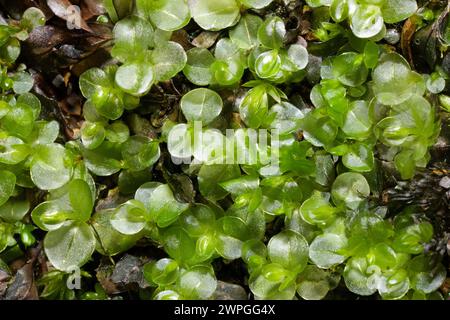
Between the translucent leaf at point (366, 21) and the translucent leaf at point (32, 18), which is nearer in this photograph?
the translucent leaf at point (366, 21)

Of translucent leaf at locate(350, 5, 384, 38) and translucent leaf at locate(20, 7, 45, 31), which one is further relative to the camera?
translucent leaf at locate(20, 7, 45, 31)

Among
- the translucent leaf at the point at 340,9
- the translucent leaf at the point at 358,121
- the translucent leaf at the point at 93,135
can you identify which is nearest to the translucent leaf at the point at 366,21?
the translucent leaf at the point at 340,9

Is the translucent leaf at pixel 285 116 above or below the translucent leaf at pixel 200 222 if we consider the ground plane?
above

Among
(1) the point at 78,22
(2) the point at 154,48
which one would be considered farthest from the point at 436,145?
(1) the point at 78,22

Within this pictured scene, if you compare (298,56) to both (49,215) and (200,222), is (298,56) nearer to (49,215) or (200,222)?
(200,222)

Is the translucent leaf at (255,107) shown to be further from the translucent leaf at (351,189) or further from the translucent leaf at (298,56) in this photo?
the translucent leaf at (351,189)

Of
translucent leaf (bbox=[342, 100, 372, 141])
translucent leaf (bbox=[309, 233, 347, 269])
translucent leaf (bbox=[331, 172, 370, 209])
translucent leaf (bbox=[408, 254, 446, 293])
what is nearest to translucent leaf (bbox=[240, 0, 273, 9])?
translucent leaf (bbox=[342, 100, 372, 141])

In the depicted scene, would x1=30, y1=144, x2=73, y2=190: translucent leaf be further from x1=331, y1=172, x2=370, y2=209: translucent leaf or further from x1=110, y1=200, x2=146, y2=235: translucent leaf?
x1=331, y1=172, x2=370, y2=209: translucent leaf

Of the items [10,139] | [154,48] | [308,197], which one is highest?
[154,48]
